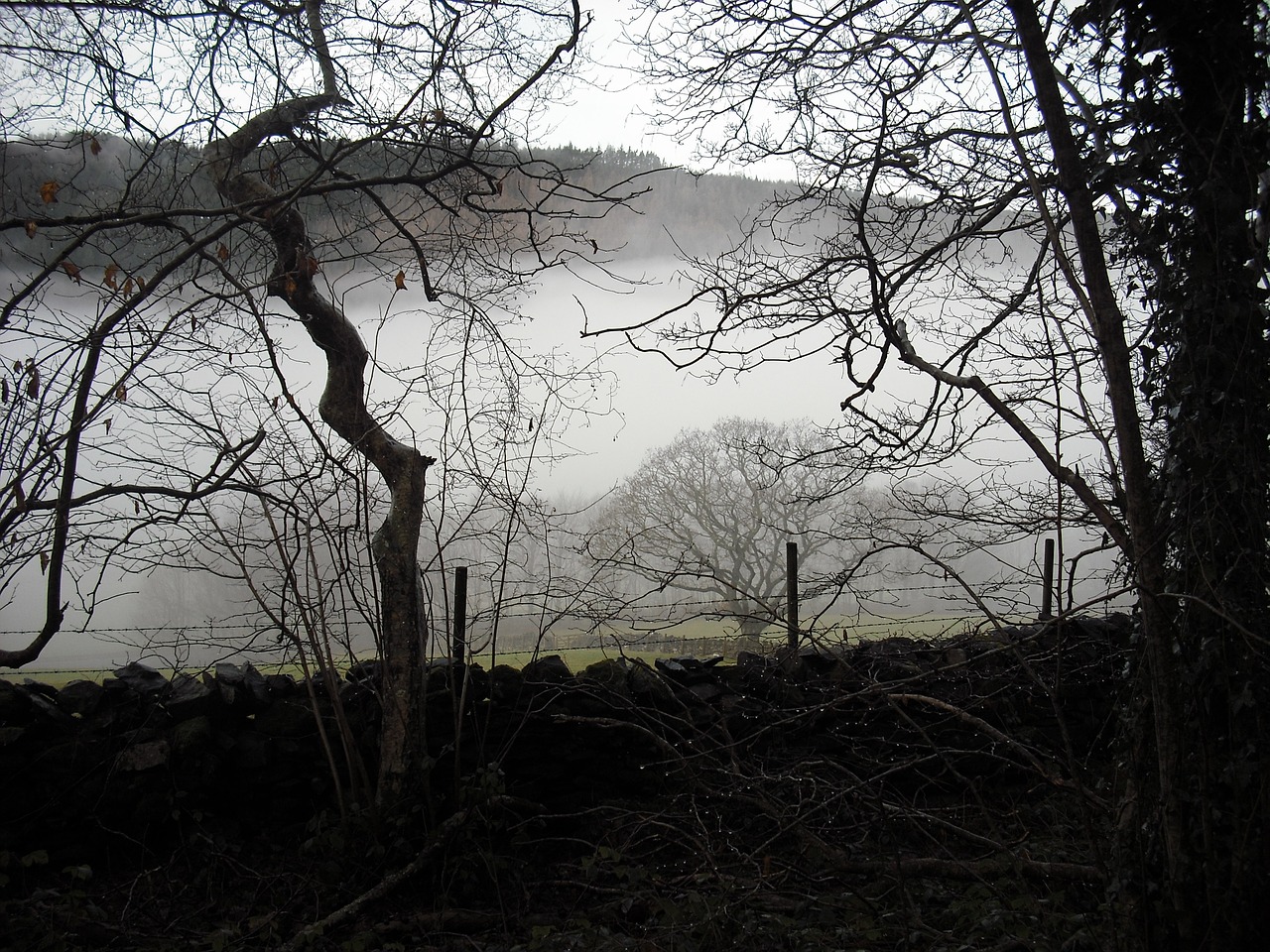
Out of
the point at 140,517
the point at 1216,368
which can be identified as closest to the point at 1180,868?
the point at 1216,368

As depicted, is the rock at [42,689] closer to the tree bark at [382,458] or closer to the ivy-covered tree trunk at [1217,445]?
the tree bark at [382,458]

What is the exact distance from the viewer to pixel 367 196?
17.0 ft

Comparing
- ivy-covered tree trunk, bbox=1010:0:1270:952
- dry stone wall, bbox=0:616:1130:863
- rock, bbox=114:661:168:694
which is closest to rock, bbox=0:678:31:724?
dry stone wall, bbox=0:616:1130:863

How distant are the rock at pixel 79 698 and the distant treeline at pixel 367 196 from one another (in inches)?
81.3

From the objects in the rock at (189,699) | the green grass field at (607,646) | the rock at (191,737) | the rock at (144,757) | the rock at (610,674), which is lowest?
the rock at (144,757)

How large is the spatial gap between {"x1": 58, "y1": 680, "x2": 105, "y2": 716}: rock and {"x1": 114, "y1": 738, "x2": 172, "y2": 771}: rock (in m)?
0.31

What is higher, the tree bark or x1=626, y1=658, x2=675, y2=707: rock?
the tree bark

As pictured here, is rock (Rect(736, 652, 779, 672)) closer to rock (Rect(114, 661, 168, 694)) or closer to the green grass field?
the green grass field

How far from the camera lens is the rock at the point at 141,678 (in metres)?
4.02

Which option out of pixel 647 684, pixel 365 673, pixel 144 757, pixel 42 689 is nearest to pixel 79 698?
pixel 42 689

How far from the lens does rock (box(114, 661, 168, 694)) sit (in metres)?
4.02

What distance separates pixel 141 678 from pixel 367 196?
3160mm

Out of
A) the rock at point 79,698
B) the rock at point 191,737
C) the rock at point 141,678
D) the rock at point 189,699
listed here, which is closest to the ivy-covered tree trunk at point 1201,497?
the rock at point 191,737

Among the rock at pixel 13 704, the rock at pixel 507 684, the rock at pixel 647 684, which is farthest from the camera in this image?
the rock at pixel 647 684
